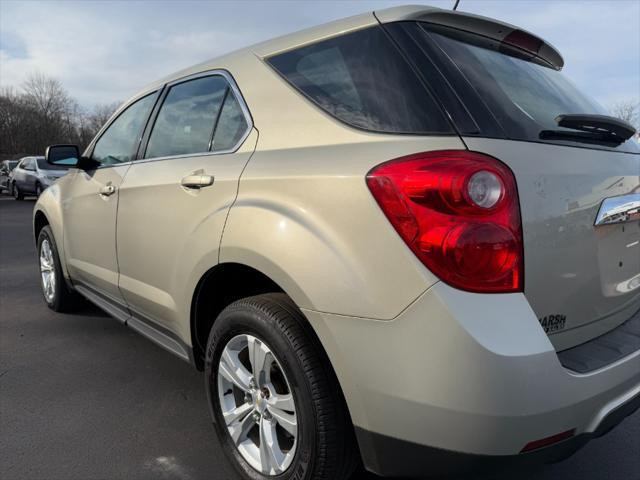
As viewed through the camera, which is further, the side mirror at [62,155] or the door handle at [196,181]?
the side mirror at [62,155]

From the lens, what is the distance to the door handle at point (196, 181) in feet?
7.06

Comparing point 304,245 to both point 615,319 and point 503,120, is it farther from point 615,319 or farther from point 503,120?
point 615,319

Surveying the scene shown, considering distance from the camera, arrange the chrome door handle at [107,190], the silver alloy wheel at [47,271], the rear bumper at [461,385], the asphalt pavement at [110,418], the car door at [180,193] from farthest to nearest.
Answer: the silver alloy wheel at [47,271] → the chrome door handle at [107,190] → the asphalt pavement at [110,418] → the car door at [180,193] → the rear bumper at [461,385]

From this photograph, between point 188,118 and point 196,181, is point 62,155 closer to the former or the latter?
point 188,118

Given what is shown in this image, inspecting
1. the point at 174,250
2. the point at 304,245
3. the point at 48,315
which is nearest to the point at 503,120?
the point at 304,245

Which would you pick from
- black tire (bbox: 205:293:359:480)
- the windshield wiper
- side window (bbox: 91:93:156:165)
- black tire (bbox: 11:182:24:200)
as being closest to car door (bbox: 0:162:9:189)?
black tire (bbox: 11:182:24:200)

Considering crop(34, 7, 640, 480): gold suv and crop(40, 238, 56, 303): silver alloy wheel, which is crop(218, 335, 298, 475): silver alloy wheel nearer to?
crop(34, 7, 640, 480): gold suv

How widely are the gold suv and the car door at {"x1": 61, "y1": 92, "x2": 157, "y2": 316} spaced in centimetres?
88

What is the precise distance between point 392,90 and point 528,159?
482mm

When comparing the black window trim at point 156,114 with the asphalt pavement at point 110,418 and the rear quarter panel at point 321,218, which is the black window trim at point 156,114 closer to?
the rear quarter panel at point 321,218

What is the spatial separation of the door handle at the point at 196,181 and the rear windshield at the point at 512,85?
1030 millimetres

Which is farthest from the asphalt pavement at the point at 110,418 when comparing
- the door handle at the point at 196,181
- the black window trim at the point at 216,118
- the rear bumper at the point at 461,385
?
the black window trim at the point at 216,118

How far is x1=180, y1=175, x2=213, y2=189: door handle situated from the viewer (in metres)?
2.15

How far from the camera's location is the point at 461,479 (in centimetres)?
151
